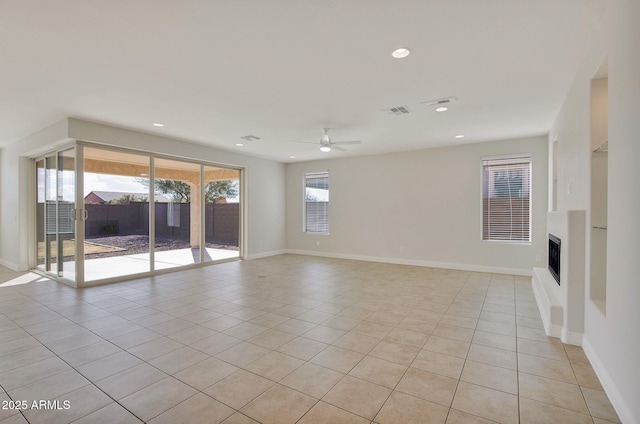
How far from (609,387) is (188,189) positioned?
270 inches

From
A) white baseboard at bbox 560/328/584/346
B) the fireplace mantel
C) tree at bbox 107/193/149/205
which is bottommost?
white baseboard at bbox 560/328/584/346

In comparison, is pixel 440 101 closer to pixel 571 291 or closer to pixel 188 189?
pixel 571 291

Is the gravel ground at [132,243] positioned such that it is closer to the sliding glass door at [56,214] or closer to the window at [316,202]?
the sliding glass door at [56,214]

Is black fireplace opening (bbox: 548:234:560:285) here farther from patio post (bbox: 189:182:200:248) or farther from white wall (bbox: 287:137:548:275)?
patio post (bbox: 189:182:200:248)

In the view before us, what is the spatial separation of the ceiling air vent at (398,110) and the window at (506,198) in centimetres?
293

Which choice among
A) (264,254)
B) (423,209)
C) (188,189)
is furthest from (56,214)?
(423,209)

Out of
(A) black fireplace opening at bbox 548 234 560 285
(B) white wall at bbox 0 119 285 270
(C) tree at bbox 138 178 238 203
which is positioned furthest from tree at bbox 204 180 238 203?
(A) black fireplace opening at bbox 548 234 560 285

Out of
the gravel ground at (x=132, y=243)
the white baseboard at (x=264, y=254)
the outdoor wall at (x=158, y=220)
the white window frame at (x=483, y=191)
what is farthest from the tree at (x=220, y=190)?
the white window frame at (x=483, y=191)

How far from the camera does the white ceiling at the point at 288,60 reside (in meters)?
2.20

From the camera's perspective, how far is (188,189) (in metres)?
6.64

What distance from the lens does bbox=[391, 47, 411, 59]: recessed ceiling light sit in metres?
2.69

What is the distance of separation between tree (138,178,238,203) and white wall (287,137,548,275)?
2.30 metres

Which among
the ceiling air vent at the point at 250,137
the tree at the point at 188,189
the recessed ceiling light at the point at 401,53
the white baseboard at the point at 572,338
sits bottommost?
the white baseboard at the point at 572,338

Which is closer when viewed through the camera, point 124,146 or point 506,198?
point 124,146
